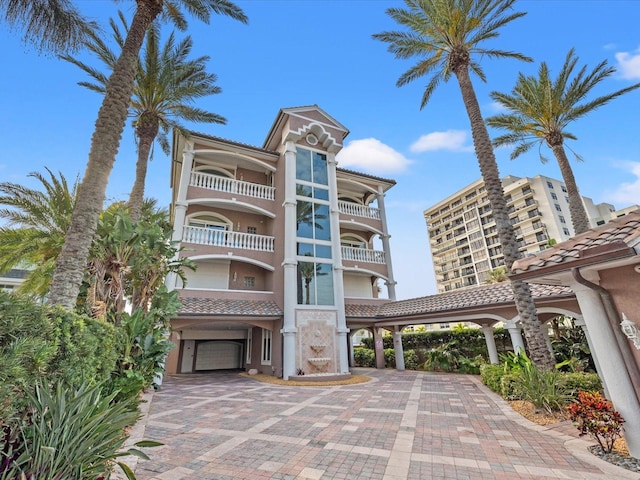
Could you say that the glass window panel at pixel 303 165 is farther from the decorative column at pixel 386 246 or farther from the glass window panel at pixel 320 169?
the decorative column at pixel 386 246

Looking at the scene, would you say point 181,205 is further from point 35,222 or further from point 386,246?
point 386,246

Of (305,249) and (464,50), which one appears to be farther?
(305,249)

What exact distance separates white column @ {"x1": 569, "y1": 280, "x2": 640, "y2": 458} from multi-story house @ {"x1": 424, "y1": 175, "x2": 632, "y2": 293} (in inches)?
1895

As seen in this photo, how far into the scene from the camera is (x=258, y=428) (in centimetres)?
650

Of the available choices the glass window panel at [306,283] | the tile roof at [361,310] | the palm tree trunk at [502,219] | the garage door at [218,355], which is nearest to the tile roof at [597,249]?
the palm tree trunk at [502,219]

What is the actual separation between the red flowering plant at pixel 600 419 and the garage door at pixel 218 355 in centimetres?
1912

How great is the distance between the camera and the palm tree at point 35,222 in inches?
549

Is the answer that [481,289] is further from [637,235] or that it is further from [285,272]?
[637,235]

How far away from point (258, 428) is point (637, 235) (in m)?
7.55

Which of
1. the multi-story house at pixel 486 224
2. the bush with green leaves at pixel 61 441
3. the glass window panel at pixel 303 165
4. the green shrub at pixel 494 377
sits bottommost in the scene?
the green shrub at pixel 494 377

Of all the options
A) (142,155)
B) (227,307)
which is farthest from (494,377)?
(142,155)

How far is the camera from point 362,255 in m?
20.5

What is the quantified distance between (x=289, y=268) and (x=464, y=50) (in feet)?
42.4

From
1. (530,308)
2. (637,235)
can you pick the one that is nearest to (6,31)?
(637,235)
